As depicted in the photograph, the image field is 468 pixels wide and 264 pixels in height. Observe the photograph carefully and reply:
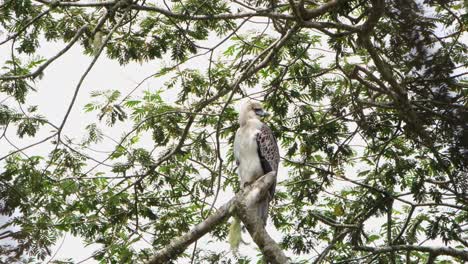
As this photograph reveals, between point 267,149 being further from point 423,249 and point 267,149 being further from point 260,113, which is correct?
point 423,249

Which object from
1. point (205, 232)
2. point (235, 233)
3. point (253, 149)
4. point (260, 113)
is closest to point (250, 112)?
point (260, 113)

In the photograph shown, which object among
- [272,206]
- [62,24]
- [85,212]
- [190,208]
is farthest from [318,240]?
[62,24]

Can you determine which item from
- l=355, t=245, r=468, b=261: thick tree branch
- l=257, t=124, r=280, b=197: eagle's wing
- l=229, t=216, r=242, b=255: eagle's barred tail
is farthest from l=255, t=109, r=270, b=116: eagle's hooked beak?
l=229, t=216, r=242, b=255: eagle's barred tail

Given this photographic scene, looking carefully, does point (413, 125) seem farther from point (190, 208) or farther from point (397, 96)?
point (190, 208)

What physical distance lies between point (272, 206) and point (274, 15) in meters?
2.79

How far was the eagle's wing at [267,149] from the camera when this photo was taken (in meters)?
6.10

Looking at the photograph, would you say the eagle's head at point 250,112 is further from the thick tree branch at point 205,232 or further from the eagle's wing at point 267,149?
the thick tree branch at point 205,232

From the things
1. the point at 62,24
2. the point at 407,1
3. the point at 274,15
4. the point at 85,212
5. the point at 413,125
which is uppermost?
the point at 62,24

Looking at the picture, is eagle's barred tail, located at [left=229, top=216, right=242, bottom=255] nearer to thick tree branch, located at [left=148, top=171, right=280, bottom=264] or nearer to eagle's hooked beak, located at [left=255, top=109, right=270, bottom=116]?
thick tree branch, located at [left=148, top=171, right=280, bottom=264]

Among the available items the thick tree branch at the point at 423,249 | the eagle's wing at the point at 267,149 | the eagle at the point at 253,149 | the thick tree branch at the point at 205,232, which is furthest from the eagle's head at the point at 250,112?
the thick tree branch at the point at 205,232

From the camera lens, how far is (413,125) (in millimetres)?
3592

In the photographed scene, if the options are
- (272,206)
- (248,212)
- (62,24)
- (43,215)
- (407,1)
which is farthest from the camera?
(272,206)

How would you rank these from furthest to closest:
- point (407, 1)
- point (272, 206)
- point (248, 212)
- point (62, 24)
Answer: point (272, 206) → point (62, 24) → point (248, 212) → point (407, 1)

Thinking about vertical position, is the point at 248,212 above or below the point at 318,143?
below
